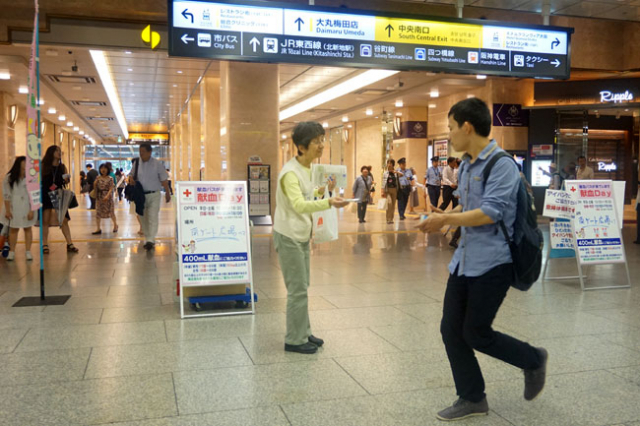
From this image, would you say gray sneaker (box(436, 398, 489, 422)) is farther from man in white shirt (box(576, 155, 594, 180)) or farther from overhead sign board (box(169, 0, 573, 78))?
man in white shirt (box(576, 155, 594, 180))

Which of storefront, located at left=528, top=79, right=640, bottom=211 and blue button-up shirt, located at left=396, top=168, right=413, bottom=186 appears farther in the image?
blue button-up shirt, located at left=396, top=168, right=413, bottom=186

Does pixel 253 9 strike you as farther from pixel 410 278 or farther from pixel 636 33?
pixel 636 33

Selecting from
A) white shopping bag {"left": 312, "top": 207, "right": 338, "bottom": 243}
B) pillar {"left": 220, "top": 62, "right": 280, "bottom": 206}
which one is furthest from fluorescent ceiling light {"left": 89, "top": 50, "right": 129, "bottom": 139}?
white shopping bag {"left": 312, "top": 207, "right": 338, "bottom": 243}

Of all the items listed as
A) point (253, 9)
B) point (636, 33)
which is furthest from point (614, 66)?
point (253, 9)

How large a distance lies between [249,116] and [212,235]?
8.13m

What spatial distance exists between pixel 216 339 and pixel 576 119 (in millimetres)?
15146

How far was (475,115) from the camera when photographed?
111 inches

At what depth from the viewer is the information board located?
5148 mm

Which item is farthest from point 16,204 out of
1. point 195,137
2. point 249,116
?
point 195,137

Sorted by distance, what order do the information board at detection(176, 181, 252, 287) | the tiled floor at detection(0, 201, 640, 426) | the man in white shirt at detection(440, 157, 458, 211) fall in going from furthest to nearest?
1. the man in white shirt at detection(440, 157, 458, 211)
2. the information board at detection(176, 181, 252, 287)
3. the tiled floor at detection(0, 201, 640, 426)

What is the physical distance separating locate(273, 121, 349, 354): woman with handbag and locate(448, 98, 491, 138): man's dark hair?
127 centimetres

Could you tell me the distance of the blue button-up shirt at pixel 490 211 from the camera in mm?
2699

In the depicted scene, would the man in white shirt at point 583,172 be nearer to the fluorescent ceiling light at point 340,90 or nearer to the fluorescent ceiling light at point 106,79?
the fluorescent ceiling light at point 340,90

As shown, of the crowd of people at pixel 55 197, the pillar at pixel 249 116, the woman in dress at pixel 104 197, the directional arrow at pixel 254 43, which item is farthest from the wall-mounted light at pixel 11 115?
the directional arrow at pixel 254 43
